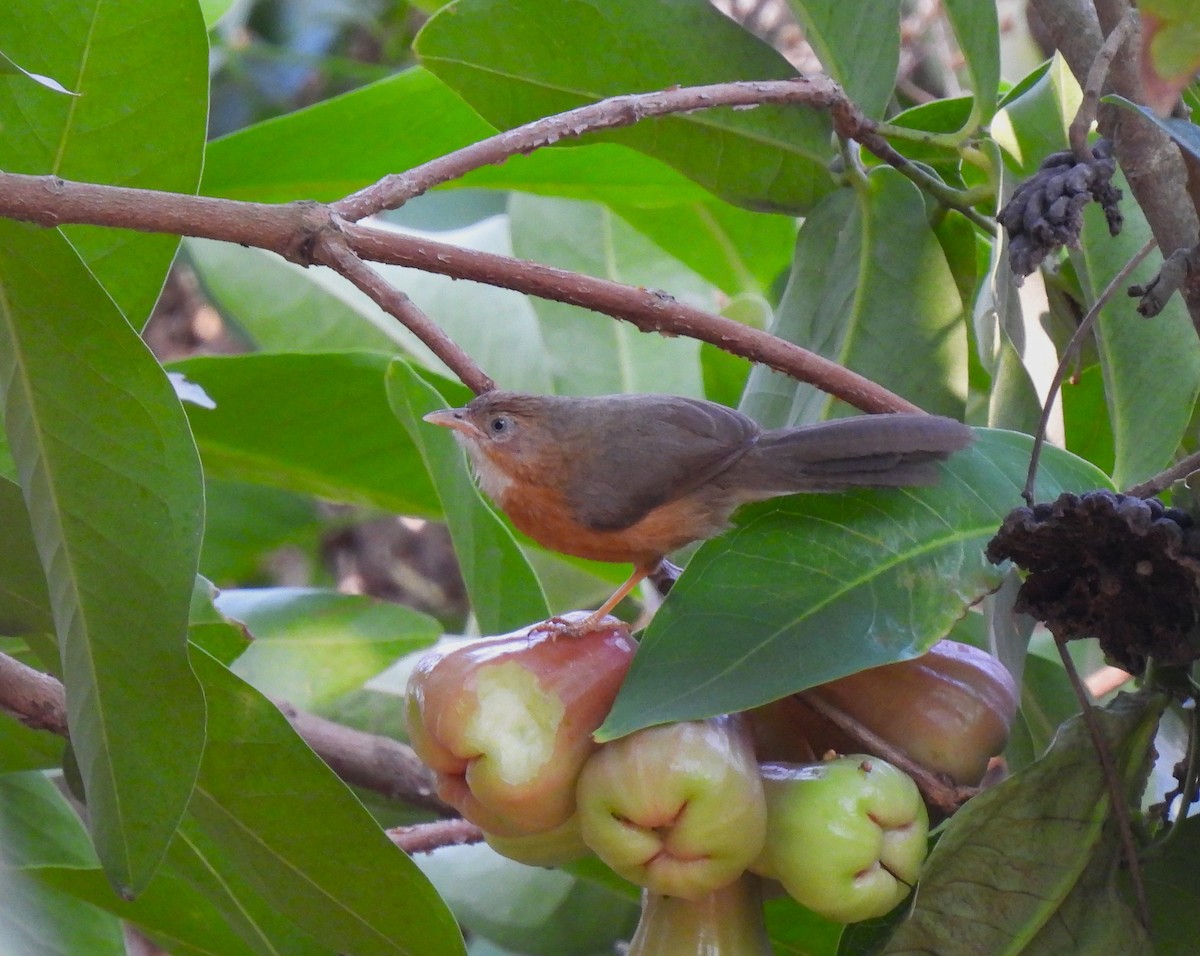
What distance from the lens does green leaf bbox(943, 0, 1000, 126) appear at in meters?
1.68

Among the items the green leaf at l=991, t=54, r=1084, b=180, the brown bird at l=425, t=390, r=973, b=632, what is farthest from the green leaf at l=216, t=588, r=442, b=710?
the green leaf at l=991, t=54, r=1084, b=180

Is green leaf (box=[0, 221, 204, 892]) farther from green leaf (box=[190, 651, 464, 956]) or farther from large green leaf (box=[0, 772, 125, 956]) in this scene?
large green leaf (box=[0, 772, 125, 956])

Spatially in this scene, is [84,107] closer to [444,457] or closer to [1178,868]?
[444,457]

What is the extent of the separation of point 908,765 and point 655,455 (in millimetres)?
731

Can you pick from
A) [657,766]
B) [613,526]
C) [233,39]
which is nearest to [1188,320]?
[613,526]

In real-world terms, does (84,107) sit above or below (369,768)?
above

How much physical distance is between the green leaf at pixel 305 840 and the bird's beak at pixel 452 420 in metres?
0.46

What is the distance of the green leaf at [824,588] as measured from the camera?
3.82 ft

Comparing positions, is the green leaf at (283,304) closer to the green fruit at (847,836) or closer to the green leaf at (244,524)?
the green leaf at (244,524)

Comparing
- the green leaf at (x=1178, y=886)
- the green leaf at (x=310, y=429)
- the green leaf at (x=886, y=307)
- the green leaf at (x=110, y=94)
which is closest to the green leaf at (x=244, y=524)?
the green leaf at (x=310, y=429)

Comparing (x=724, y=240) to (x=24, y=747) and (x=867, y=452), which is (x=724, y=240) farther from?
(x=24, y=747)

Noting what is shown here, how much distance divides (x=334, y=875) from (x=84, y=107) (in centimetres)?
99

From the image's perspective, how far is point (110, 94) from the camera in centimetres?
173

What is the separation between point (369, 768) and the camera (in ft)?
6.66
